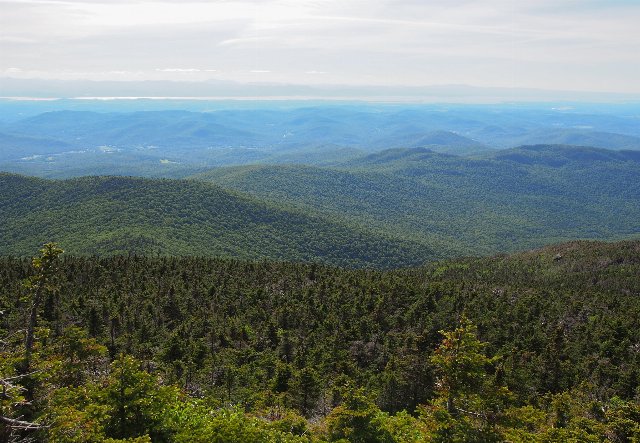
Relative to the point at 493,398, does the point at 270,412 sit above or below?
below

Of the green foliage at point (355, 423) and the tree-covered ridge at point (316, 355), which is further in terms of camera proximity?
the green foliage at point (355, 423)

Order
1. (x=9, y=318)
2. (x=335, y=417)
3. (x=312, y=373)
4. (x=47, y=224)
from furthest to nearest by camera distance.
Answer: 1. (x=47, y=224)
2. (x=9, y=318)
3. (x=312, y=373)
4. (x=335, y=417)

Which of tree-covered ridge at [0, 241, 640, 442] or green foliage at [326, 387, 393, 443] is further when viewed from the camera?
green foliage at [326, 387, 393, 443]

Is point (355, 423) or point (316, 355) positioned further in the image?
point (316, 355)

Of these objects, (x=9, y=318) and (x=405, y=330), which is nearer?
(x=9, y=318)

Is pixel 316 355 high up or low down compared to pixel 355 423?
down

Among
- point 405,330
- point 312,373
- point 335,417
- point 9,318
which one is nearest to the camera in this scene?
point 335,417

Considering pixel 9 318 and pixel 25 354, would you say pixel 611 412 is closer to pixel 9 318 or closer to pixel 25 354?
pixel 25 354

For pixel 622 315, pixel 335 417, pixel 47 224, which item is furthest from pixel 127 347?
pixel 47 224
